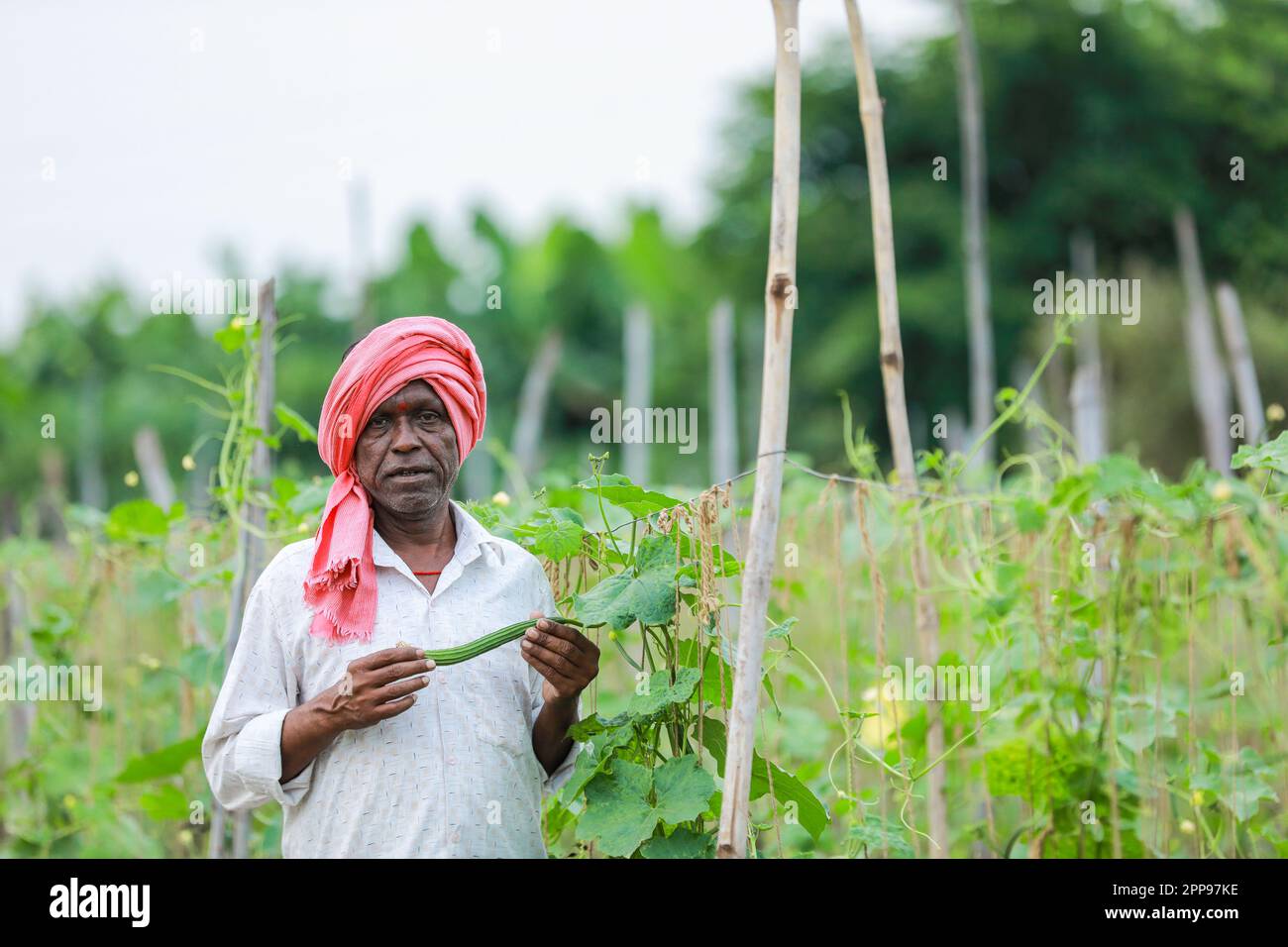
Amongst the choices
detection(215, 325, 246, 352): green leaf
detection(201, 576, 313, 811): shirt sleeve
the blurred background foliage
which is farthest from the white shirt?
the blurred background foliage

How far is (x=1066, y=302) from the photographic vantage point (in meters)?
2.90

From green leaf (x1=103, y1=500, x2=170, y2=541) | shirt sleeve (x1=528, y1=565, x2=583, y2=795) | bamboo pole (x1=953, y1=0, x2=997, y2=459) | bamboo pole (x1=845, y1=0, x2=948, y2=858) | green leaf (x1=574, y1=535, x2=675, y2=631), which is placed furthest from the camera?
bamboo pole (x1=953, y1=0, x2=997, y2=459)

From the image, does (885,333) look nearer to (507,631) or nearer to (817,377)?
(507,631)

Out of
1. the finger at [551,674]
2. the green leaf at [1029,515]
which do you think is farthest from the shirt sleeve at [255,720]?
the green leaf at [1029,515]

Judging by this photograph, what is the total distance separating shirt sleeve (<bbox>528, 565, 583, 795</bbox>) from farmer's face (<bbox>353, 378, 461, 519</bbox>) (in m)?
0.28

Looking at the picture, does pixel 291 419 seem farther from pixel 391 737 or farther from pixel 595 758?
pixel 595 758

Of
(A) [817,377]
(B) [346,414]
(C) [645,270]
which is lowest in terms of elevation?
(B) [346,414]

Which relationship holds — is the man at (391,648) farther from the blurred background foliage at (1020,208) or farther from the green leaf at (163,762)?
the blurred background foliage at (1020,208)

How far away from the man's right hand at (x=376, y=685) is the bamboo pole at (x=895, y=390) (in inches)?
51.2

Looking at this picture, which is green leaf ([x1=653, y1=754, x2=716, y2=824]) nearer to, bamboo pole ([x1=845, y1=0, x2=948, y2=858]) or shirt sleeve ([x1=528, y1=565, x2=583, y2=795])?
shirt sleeve ([x1=528, y1=565, x2=583, y2=795])

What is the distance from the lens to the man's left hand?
208 centimetres
